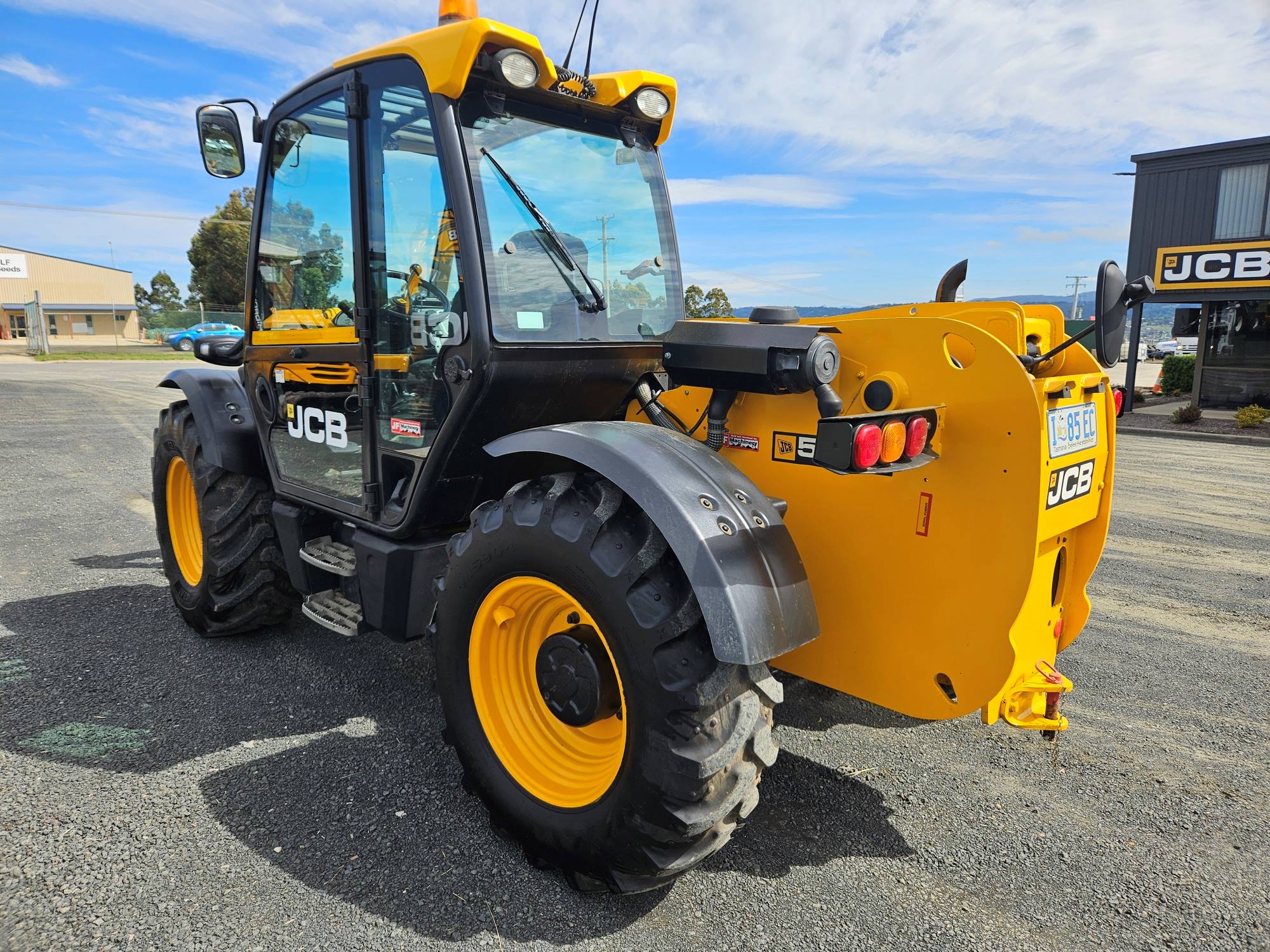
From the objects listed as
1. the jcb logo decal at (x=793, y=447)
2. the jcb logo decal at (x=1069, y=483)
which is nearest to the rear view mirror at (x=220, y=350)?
the jcb logo decal at (x=793, y=447)

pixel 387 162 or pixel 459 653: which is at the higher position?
pixel 387 162

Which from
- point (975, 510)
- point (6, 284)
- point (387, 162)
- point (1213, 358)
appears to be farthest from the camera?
point (6, 284)

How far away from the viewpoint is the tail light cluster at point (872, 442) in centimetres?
197

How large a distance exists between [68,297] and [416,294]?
75.5 meters

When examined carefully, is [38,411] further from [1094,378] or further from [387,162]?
[1094,378]

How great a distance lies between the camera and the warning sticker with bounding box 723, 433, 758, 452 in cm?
258

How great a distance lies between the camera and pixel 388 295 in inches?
116

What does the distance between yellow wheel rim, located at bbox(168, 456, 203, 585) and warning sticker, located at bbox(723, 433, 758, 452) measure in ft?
10.8

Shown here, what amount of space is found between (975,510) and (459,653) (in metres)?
1.63

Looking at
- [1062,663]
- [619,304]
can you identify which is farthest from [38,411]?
[1062,663]

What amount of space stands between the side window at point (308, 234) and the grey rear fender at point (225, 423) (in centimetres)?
48

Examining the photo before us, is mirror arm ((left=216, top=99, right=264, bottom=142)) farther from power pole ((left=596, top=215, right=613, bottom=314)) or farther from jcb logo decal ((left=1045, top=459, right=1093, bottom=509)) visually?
jcb logo decal ((left=1045, top=459, right=1093, bottom=509))

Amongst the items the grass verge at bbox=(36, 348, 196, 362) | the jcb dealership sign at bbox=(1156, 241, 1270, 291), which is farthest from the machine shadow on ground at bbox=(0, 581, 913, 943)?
the grass verge at bbox=(36, 348, 196, 362)

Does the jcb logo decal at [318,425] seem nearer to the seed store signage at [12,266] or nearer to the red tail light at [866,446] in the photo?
the red tail light at [866,446]
